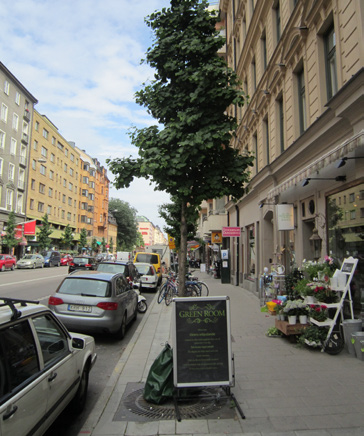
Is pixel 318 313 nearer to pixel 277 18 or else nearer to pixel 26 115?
pixel 277 18

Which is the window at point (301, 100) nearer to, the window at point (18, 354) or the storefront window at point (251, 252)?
the storefront window at point (251, 252)

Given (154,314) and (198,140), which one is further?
(154,314)

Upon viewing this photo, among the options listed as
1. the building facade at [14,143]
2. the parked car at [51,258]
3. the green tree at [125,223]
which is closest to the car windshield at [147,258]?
the parked car at [51,258]

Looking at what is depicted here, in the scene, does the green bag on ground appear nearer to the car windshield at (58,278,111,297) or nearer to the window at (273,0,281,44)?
the car windshield at (58,278,111,297)

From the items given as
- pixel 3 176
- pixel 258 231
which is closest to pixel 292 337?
pixel 258 231

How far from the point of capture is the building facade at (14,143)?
38625mm

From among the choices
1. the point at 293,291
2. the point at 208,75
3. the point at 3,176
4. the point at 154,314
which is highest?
the point at 3,176

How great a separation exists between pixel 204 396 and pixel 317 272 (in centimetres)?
384

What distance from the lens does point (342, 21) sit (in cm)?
744

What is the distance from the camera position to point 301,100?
11016 mm

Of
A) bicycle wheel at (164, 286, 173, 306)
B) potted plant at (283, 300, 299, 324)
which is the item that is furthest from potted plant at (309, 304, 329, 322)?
bicycle wheel at (164, 286, 173, 306)

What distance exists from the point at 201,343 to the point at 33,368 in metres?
2.00

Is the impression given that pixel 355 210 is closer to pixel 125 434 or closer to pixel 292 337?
pixel 292 337

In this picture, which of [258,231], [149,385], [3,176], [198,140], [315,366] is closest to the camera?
[149,385]
